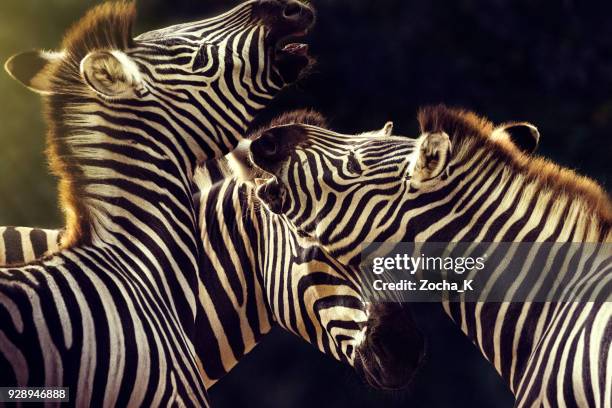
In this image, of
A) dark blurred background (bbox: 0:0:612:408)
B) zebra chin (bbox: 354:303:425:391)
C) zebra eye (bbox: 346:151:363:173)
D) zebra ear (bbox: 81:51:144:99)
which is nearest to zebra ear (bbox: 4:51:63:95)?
zebra ear (bbox: 81:51:144:99)

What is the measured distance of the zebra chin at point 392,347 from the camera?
4.03 meters

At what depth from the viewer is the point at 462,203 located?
161 inches

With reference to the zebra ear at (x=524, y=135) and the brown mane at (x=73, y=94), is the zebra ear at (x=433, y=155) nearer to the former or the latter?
the zebra ear at (x=524, y=135)

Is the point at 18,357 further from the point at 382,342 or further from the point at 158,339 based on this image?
the point at 382,342

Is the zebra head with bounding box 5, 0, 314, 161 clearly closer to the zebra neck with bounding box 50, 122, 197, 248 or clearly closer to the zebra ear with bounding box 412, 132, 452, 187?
the zebra neck with bounding box 50, 122, 197, 248

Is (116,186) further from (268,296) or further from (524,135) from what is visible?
(524,135)

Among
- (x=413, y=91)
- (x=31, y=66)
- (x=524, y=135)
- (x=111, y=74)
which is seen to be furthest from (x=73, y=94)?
(x=413, y=91)

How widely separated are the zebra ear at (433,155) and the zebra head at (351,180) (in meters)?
0.01

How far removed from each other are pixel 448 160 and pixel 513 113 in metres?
4.20

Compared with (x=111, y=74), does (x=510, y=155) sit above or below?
below

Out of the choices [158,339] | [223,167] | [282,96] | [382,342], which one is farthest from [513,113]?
[158,339]

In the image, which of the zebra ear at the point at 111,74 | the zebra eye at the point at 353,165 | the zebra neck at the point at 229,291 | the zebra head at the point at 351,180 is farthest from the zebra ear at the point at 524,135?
the zebra ear at the point at 111,74

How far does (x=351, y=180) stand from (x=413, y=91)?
4057 mm

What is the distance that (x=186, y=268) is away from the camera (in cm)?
380
